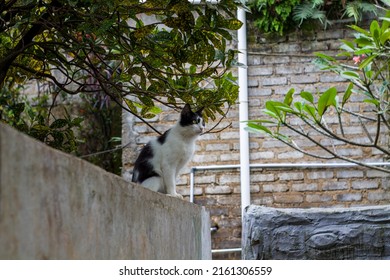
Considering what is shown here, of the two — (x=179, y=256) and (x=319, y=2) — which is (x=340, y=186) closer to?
(x=319, y=2)

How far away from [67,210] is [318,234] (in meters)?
2.34

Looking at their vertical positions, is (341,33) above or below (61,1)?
above

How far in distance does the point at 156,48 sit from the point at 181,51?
10 centimetres

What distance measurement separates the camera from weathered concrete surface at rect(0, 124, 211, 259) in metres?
1.27

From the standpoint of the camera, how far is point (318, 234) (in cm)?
370

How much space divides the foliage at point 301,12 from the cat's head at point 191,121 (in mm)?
2119

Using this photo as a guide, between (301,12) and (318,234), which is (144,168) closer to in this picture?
(318,234)

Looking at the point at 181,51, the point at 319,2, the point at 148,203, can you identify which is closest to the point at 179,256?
the point at 148,203

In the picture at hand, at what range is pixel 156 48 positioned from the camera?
108 inches

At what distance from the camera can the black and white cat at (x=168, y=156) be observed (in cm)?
358

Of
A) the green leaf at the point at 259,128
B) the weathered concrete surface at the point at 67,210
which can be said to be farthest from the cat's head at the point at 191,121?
the weathered concrete surface at the point at 67,210

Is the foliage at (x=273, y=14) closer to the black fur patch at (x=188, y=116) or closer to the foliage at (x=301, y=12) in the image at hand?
the foliage at (x=301, y=12)

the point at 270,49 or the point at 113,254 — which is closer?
the point at 113,254

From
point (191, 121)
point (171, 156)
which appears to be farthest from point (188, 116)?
point (171, 156)
